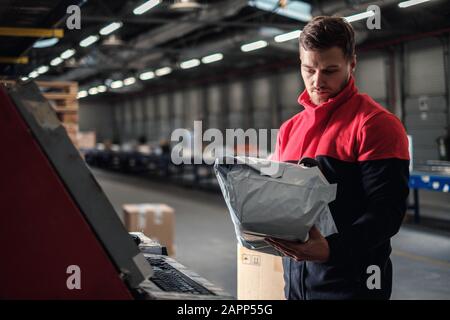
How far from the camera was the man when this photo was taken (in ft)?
4.75

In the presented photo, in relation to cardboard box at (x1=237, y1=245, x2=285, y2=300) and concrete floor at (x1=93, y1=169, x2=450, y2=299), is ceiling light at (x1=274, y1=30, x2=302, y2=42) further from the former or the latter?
cardboard box at (x1=237, y1=245, x2=285, y2=300)

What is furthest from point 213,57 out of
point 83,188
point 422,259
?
point 83,188

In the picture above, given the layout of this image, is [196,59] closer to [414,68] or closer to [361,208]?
[414,68]

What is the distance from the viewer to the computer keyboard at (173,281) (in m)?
1.51

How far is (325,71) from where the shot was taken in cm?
157

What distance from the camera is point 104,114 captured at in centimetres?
3662

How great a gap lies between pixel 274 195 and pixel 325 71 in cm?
47

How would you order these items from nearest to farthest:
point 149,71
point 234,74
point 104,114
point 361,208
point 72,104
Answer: point 361,208 < point 72,104 < point 149,71 < point 234,74 < point 104,114

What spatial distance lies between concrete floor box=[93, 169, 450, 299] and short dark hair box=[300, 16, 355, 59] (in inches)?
177

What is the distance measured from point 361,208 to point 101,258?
0.74 meters

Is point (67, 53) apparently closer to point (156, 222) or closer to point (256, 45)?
point (256, 45)

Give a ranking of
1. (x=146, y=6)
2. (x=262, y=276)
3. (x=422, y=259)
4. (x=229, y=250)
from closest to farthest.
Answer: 1. (x=262, y=276)
2. (x=422, y=259)
3. (x=229, y=250)
4. (x=146, y=6)

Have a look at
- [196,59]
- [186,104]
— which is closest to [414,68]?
[196,59]
